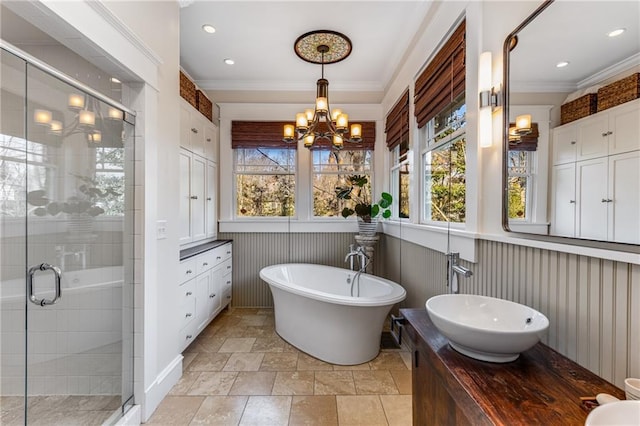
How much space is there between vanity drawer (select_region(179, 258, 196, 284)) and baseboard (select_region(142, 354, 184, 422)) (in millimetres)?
626

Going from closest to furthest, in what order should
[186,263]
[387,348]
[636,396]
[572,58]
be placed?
1. [636,396]
2. [572,58]
3. [186,263]
4. [387,348]

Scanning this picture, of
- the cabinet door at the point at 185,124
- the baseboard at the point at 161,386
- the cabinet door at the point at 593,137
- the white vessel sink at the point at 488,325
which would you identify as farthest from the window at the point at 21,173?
the cabinet door at the point at 593,137

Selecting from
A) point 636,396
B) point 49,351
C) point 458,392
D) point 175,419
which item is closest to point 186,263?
point 49,351

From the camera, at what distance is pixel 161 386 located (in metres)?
1.89

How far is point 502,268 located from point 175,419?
213cm

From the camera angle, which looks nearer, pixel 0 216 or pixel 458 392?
pixel 458 392

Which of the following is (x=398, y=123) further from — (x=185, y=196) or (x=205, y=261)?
(x=205, y=261)

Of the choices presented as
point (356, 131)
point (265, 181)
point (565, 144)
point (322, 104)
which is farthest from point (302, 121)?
point (565, 144)

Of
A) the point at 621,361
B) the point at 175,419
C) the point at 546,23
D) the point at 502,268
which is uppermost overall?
the point at 546,23

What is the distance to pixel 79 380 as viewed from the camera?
5.95ft

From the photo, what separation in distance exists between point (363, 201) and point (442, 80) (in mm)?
A: 2019

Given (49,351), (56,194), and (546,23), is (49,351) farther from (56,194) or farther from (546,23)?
(546,23)

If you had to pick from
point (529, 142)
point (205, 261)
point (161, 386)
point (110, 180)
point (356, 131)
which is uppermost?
point (356, 131)

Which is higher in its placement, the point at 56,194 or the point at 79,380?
the point at 56,194
